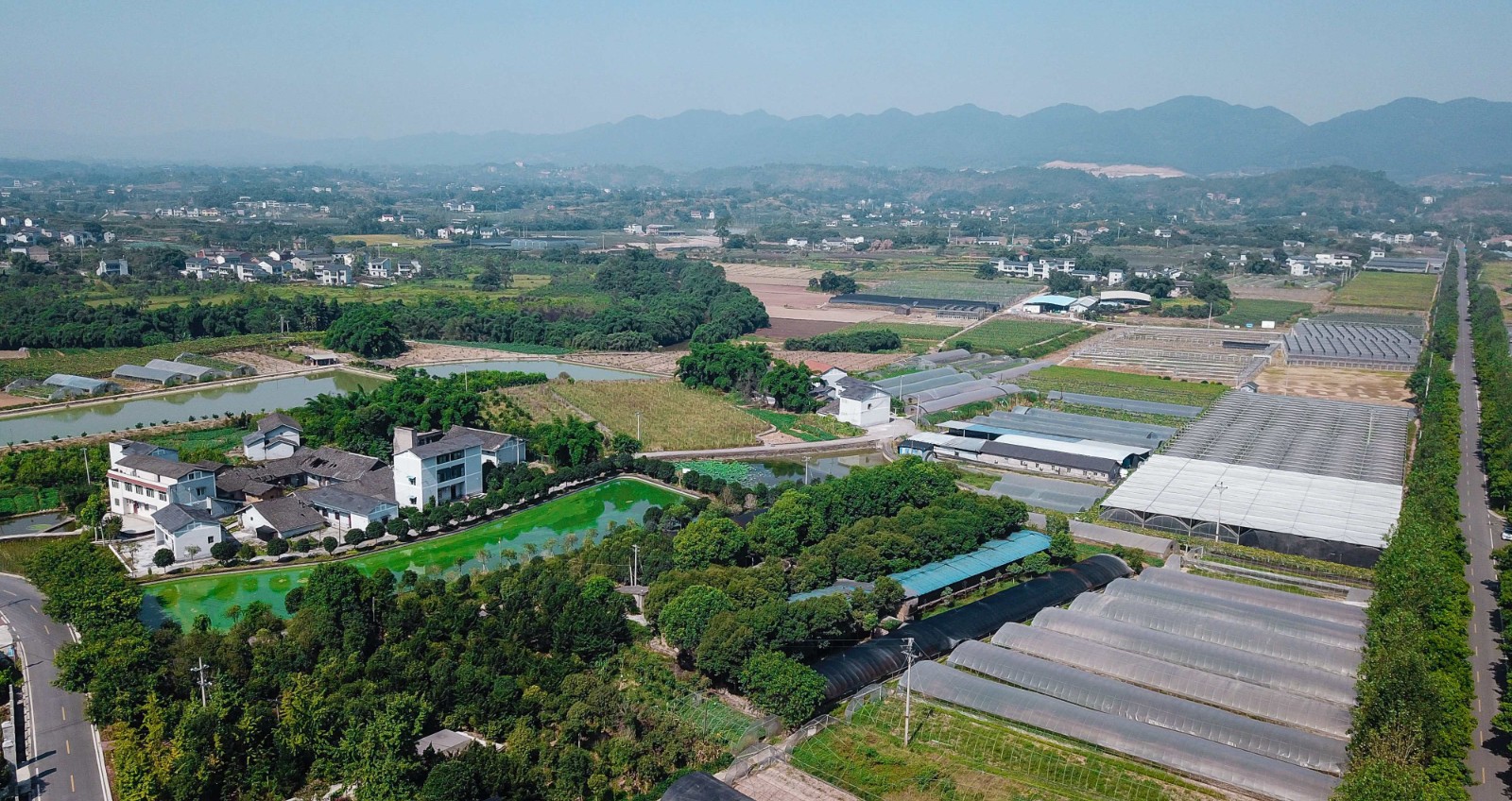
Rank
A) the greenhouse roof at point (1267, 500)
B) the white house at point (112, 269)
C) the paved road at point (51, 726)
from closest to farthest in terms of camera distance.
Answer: the paved road at point (51, 726)
the greenhouse roof at point (1267, 500)
the white house at point (112, 269)

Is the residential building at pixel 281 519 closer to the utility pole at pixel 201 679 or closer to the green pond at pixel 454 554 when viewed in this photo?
the green pond at pixel 454 554

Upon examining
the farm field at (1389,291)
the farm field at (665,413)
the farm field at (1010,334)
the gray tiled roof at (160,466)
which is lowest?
the farm field at (665,413)

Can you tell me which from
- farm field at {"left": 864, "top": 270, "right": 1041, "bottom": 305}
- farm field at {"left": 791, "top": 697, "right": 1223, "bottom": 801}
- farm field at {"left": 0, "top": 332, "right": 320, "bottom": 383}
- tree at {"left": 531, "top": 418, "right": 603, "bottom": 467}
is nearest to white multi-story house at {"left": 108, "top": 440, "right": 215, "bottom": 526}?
tree at {"left": 531, "top": 418, "right": 603, "bottom": 467}

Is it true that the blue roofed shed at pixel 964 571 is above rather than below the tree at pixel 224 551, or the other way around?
above

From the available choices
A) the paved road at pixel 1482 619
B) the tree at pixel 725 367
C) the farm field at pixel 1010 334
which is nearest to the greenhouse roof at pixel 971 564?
the paved road at pixel 1482 619

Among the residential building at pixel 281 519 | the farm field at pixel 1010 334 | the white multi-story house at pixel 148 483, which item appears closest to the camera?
the residential building at pixel 281 519

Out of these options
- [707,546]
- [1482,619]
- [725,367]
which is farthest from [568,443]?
[1482,619]

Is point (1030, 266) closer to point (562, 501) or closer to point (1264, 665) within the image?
point (562, 501)

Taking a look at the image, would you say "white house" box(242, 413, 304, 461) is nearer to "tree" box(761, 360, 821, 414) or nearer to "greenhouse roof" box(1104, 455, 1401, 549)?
"tree" box(761, 360, 821, 414)
